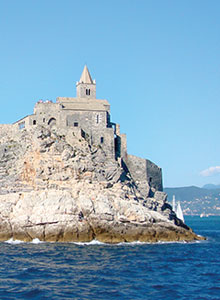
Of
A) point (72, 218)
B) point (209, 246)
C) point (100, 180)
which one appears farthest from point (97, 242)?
point (209, 246)

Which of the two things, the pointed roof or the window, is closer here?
the window

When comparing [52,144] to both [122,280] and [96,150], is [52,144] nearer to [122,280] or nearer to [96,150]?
[96,150]

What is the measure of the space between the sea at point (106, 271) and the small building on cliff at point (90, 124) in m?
16.5

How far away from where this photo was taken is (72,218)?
51000 mm

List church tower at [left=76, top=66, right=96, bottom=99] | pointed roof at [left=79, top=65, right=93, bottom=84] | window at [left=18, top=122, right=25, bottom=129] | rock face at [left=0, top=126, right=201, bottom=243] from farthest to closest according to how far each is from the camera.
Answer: pointed roof at [left=79, top=65, right=93, bottom=84]
church tower at [left=76, top=66, right=96, bottom=99]
window at [left=18, top=122, right=25, bottom=129]
rock face at [left=0, top=126, right=201, bottom=243]

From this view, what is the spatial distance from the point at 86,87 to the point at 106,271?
124ft

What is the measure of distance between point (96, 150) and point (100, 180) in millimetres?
5234

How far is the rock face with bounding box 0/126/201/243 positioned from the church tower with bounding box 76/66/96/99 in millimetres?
9505

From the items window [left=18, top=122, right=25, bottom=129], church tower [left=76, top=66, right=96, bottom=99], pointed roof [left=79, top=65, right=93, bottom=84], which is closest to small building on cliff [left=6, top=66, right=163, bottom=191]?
window [left=18, top=122, right=25, bottom=129]

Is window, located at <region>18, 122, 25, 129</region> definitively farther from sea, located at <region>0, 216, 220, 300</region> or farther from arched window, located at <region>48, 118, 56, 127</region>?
sea, located at <region>0, 216, 220, 300</region>

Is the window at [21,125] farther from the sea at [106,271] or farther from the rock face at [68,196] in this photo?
the sea at [106,271]

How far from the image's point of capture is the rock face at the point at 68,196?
51.2m

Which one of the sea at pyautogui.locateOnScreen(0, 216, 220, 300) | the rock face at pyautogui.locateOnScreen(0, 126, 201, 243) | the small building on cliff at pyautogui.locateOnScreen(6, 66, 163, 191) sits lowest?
the sea at pyautogui.locateOnScreen(0, 216, 220, 300)

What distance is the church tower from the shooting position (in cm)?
6788
